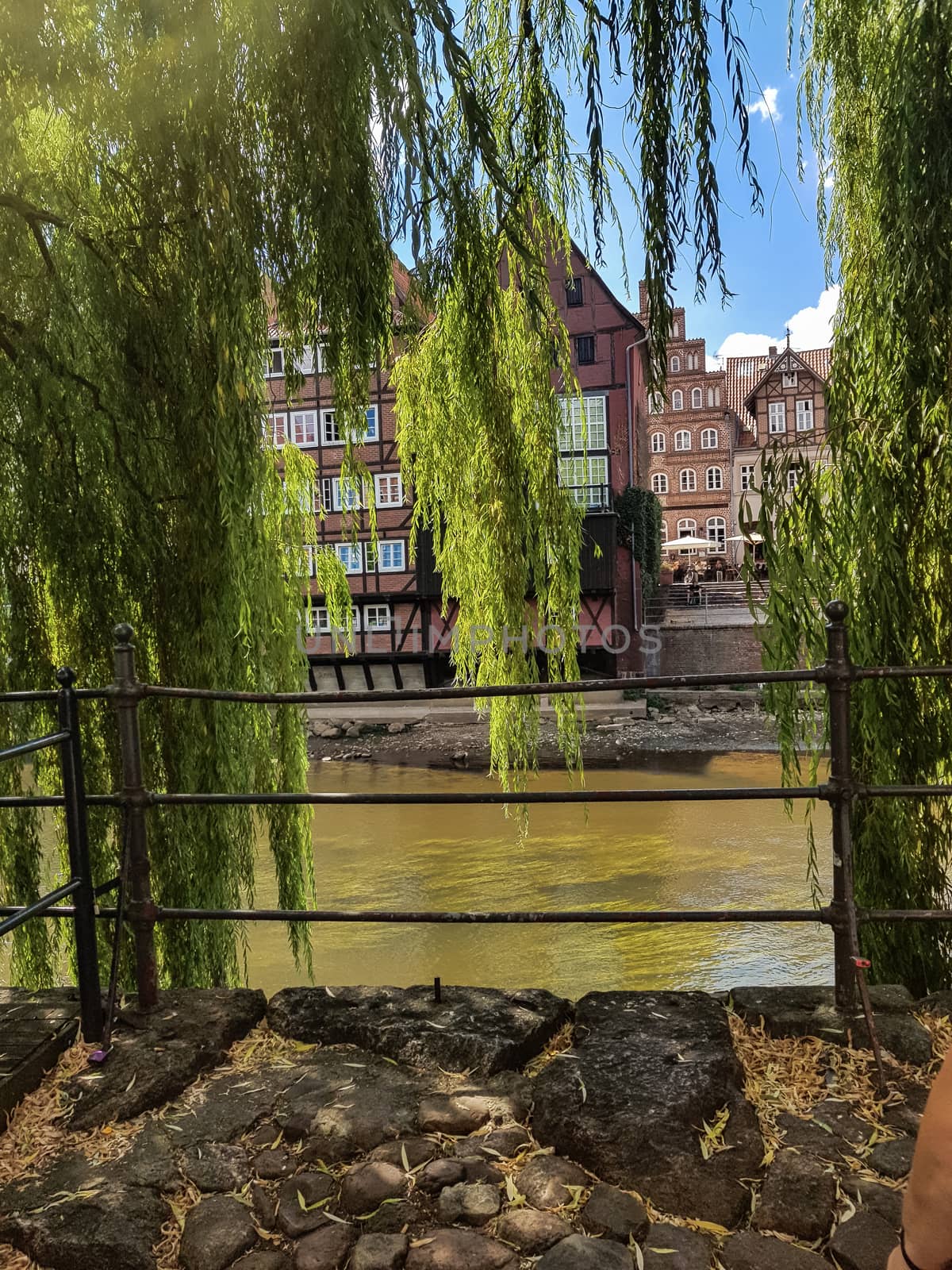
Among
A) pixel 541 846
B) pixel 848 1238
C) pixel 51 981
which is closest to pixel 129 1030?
pixel 848 1238

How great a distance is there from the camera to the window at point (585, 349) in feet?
76.1

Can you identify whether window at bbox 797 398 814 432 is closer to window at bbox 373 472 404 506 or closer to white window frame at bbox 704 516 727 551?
white window frame at bbox 704 516 727 551

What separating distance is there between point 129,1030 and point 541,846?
9476 millimetres

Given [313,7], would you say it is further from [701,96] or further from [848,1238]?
[848,1238]

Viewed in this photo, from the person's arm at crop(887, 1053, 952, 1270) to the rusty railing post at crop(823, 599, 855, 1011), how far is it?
1643 mm

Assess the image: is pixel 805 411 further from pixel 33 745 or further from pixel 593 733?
pixel 33 745

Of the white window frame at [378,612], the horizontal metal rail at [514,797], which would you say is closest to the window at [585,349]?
the white window frame at [378,612]

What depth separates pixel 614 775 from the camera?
17.5m

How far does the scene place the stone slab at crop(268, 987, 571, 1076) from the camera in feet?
7.29

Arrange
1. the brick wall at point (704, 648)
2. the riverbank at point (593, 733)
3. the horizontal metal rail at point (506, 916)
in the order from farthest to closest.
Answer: the brick wall at point (704, 648)
the riverbank at point (593, 733)
the horizontal metal rail at point (506, 916)

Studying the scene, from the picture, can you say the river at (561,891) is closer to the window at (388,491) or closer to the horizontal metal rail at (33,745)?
the horizontal metal rail at (33,745)

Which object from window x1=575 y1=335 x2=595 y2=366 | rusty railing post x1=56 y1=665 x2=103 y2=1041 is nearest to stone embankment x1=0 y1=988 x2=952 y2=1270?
rusty railing post x1=56 y1=665 x2=103 y2=1041

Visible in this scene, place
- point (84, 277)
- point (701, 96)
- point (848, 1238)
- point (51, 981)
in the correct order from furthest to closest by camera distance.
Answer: point (51, 981) < point (84, 277) < point (701, 96) < point (848, 1238)

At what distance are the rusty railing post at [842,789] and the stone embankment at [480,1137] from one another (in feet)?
0.46
